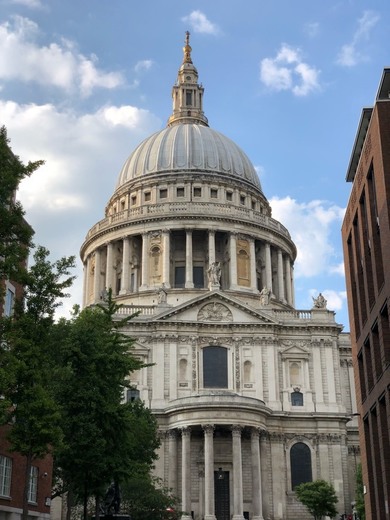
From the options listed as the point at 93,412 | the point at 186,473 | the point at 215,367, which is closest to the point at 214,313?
the point at 215,367

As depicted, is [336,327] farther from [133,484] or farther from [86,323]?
[86,323]

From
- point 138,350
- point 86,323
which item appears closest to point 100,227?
point 138,350

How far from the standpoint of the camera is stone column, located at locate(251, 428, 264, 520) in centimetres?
6144

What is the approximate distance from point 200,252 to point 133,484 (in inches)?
1616

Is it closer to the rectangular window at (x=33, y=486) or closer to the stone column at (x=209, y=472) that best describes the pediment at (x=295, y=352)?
the stone column at (x=209, y=472)

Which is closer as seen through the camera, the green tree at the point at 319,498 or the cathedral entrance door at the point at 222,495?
the green tree at the point at 319,498

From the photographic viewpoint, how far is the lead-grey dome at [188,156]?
94000mm

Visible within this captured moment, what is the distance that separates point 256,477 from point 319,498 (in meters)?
5.72

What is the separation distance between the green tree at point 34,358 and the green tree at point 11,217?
4.64ft

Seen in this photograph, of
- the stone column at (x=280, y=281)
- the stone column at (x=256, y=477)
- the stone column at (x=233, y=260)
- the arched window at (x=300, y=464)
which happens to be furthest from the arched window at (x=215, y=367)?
the stone column at (x=280, y=281)

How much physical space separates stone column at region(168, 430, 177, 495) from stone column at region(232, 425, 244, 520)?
5.12 metres

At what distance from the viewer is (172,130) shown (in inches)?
3895

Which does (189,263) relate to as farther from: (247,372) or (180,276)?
(247,372)

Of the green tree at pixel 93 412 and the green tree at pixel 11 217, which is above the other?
the green tree at pixel 11 217
